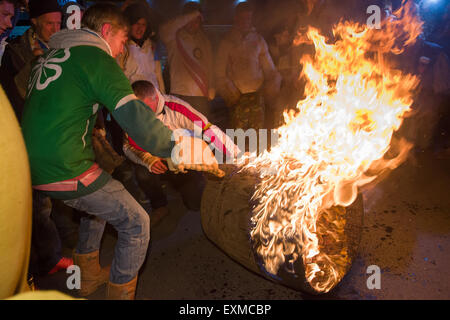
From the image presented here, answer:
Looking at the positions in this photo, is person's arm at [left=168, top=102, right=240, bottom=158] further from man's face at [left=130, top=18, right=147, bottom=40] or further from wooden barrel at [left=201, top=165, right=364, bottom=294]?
man's face at [left=130, top=18, right=147, bottom=40]

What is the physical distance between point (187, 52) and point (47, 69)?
326 cm

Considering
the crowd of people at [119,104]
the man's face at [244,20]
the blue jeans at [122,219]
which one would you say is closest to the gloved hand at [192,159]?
the crowd of people at [119,104]

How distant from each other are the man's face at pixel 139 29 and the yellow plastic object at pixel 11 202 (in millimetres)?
3782

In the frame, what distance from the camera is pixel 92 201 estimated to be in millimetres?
2211

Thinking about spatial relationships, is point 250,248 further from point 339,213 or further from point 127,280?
point 339,213

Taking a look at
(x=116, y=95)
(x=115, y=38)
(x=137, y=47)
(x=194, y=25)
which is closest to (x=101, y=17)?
(x=115, y=38)

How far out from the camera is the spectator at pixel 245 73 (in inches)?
224

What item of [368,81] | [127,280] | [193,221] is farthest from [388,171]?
[127,280]

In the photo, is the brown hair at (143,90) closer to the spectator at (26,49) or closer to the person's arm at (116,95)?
the spectator at (26,49)

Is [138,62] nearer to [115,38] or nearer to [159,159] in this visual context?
[159,159]

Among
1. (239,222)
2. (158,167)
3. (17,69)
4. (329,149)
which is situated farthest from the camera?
(158,167)

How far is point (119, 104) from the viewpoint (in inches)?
75.9

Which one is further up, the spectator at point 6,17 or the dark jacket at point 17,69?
the spectator at point 6,17

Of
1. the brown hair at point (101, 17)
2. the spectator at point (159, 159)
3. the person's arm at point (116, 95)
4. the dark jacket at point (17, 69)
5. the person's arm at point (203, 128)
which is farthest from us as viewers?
the person's arm at point (203, 128)
